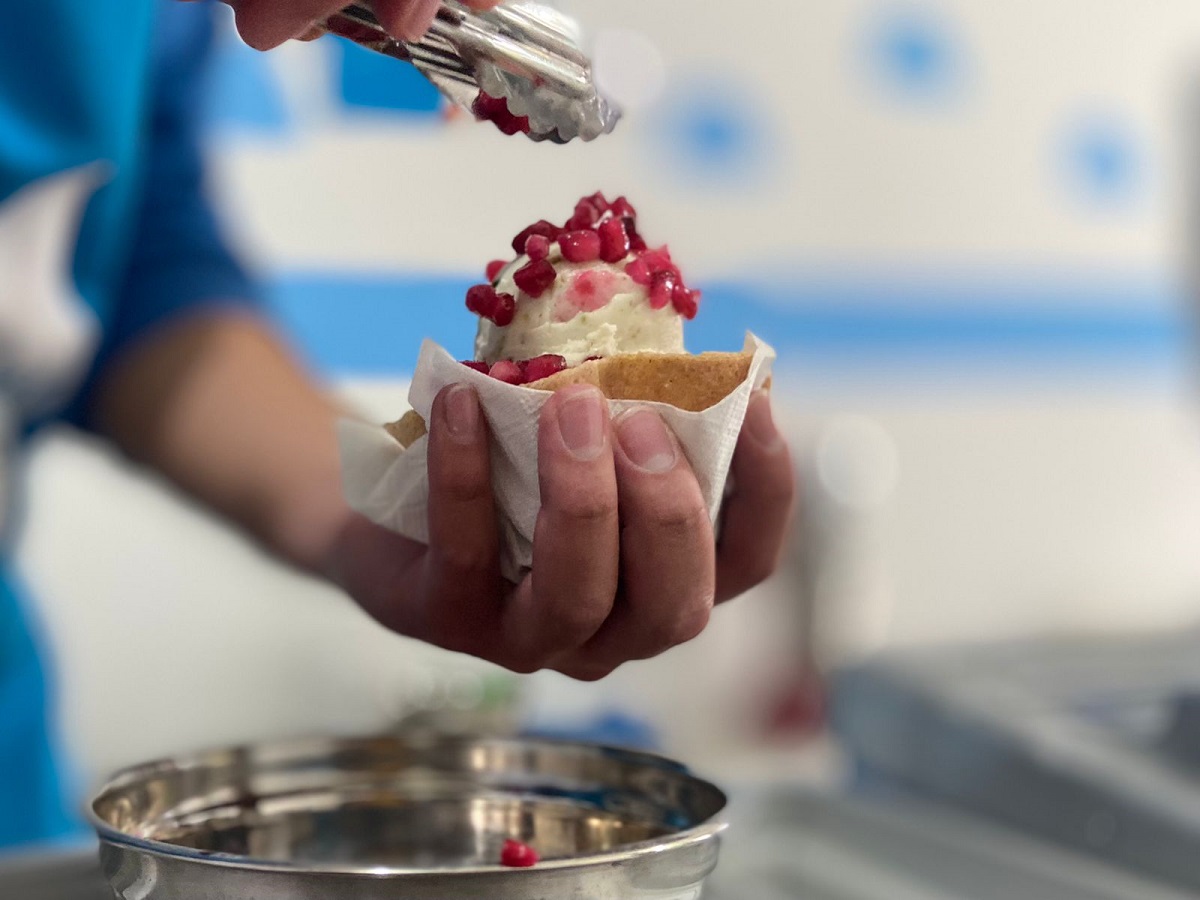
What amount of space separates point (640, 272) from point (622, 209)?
4cm

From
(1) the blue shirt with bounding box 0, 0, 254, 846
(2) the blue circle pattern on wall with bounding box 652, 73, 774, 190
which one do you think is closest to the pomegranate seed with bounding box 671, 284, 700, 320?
(1) the blue shirt with bounding box 0, 0, 254, 846

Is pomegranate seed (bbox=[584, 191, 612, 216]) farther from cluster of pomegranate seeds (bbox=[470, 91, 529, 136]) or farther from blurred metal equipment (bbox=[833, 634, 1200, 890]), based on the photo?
blurred metal equipment (bbox=[833, 634, 1200, 890])

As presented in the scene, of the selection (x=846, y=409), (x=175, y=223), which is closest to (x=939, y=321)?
(x=846, y=409)

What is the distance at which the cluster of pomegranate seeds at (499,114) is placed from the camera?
469 millimetres

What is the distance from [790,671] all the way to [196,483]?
Result: 1.14 m

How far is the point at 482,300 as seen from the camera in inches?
19.7

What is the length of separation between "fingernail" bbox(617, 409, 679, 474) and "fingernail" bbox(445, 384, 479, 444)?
5 centimetres

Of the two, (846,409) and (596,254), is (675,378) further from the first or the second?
(846,409)

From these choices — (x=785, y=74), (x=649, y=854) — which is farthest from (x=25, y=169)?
(x=785, y=74)

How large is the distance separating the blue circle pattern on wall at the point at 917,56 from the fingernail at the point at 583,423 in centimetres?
168

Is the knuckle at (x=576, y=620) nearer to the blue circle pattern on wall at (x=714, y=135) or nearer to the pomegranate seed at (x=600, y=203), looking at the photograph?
the pomegranate seed at (x=600, y=203)

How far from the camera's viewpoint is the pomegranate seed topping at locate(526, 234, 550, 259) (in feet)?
1.63

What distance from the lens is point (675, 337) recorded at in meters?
0.51

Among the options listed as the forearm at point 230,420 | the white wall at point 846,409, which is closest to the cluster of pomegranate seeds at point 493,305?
the forearm at point 230,420
